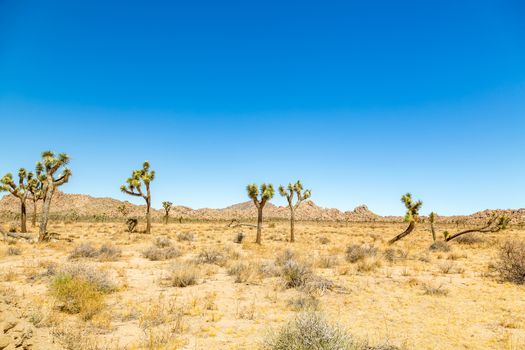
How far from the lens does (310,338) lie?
514 centimetres

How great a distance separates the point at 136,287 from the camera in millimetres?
10500

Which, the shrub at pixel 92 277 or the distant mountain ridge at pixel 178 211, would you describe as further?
the distant mountain ridge at pixel 178 211

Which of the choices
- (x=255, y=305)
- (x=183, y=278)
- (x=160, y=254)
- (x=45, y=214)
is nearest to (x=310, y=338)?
(x=255, y=305)

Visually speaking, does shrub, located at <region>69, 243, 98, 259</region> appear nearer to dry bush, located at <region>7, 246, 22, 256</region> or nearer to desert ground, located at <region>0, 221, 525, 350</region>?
desert ground, located at <region>0, 221, 525, 350</region>

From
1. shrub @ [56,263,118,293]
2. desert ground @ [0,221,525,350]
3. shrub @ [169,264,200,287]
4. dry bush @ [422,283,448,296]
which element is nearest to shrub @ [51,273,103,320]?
desert ground @ [0,221,525,350]

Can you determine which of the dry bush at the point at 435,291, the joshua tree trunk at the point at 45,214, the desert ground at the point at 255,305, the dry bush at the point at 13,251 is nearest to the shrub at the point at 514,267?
the desert ground at the point at 255,305

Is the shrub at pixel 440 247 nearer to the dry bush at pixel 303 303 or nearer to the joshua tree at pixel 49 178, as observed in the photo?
the dry bush at pixel 303 303

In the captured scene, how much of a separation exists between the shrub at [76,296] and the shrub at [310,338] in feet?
14.6

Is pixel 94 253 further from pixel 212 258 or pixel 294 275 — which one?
pixel 294 275

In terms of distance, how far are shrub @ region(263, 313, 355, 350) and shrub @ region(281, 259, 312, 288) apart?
5099 mm

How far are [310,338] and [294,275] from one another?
19.7 ft

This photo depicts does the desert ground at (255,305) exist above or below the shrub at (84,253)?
below

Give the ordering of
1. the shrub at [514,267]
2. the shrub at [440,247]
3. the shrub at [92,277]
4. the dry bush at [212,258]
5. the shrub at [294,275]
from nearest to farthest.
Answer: the shrub at [92,277]
the shrub at [294,275]
the shrub at [514,267]
the dry bush at [212,258]
the shrub at [440,247]

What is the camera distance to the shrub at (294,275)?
1076 centimetres
